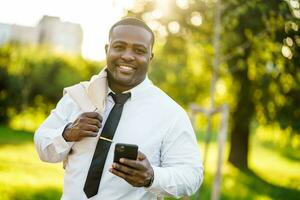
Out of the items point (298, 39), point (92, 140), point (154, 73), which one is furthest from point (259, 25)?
point (154, 73)

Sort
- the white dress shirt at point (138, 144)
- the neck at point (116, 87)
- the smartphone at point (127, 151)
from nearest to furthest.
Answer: the smartphone at point (127, 151) → the white dress shirt at point (138, 144) → the neck at point (116, 87)

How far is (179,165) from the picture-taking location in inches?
113

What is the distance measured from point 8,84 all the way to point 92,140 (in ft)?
81.7

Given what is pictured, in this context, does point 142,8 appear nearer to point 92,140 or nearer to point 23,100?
point 92,140

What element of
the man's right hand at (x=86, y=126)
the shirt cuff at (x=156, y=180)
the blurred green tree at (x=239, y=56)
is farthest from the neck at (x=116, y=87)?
the blurred green tree at (x=239, y=56)

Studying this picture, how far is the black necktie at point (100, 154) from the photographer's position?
2930 mm

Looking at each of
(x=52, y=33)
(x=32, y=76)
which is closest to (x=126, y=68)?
(x=32, y=76)

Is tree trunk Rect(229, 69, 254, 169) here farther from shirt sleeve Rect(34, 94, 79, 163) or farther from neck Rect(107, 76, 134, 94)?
shirt sleeve Rect(34, 94, 79, 163)

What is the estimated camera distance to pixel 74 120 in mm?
3041

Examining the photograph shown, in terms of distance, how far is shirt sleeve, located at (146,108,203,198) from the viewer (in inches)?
108

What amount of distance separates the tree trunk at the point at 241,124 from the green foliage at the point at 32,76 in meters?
12.4

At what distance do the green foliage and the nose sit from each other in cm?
2468

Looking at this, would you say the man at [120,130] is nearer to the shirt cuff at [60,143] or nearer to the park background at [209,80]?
the shirt cuff at [60,143]

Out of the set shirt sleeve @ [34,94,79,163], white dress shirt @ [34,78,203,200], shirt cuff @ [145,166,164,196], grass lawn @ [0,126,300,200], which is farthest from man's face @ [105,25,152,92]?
grass lawn @ [0,126,300,200]
